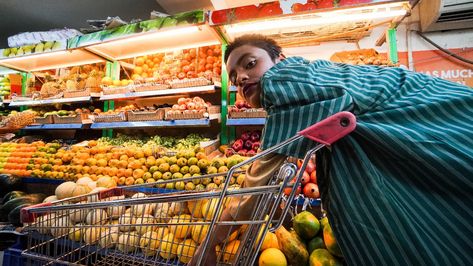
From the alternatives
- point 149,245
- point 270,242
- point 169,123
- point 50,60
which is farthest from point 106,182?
point 50,60

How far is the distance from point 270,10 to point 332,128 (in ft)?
7.53

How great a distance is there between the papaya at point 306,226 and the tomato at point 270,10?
6.75 feet

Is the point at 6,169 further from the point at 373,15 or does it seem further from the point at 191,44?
the point at 373,15

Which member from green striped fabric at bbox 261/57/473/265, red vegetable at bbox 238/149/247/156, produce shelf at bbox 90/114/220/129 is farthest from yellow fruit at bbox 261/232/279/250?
produce shelf at bbox 90/114/220/129

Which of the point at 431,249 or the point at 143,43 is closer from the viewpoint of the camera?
the point at 431,249

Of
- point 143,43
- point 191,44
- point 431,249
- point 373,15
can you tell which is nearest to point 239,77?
point 431,249

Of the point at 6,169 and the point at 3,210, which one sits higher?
the point at 6,169

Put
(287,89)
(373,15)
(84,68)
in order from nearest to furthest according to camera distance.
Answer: (287,89) < (373,15) < (84,68)

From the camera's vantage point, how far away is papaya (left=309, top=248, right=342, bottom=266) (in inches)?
48.1

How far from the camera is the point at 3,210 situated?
278 centimetres

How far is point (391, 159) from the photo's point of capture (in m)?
0.60

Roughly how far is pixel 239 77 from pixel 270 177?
52 centimetres

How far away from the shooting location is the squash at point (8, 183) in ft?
11.2

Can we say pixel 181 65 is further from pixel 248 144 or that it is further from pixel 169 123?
pixel 248 144
